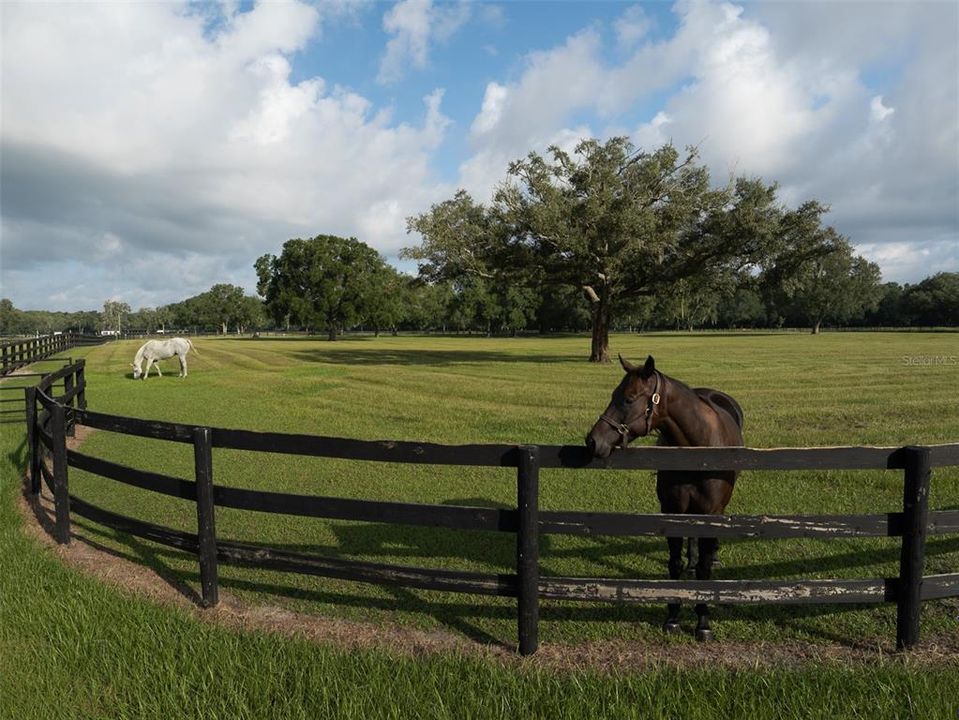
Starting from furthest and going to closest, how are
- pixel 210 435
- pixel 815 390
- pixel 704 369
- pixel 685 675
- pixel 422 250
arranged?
pixel 422 250 < pixel 704 369 < pixel 815 390 < pixel 210 435 < pixel 685 675

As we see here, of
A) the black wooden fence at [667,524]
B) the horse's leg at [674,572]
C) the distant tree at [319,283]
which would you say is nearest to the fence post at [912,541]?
the black wooden fence at [667,524]

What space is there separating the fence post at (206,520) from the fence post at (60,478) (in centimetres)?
265

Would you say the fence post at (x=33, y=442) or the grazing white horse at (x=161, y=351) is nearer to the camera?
the fence post at (x=33, y=442)

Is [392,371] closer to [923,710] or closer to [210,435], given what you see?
[210,435]

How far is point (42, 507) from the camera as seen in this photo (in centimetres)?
796

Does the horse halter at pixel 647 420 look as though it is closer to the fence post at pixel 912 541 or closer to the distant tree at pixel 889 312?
the fence post at pixel 912 541

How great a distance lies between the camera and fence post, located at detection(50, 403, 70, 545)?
656 centimetres

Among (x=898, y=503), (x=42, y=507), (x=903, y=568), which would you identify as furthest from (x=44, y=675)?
(x=898, y=503)

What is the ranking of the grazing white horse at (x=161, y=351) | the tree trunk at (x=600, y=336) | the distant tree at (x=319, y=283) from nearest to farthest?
the grazing white horse at (x=161, y=351) → the tree trunk at (x=600, y=336) → the distant tree at (x=319, y=283)

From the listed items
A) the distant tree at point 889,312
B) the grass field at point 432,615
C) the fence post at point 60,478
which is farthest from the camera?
the distant tree at point 889,312

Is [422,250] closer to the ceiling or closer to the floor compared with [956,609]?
closer to the ceiling

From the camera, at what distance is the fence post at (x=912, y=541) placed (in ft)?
13.5

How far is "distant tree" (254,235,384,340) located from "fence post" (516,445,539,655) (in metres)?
77.6

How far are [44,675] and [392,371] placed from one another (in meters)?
26.3
